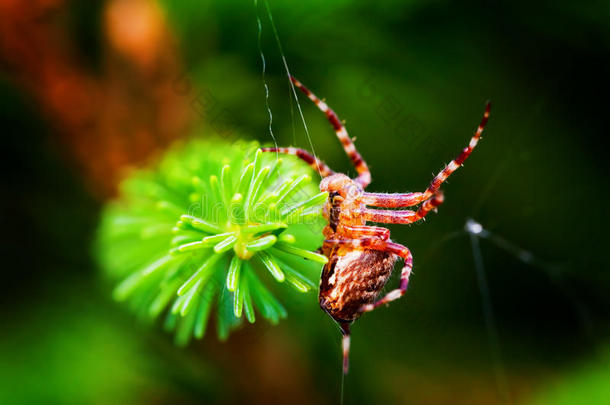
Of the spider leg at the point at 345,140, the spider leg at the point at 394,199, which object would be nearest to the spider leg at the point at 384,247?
the spider leg at the point at 394,199

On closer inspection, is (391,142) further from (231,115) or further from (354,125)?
(231,115)

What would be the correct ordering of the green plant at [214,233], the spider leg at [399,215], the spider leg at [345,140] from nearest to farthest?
the green plant at [214,233], the spider leg at [399,215], the spider leg at [345,140]

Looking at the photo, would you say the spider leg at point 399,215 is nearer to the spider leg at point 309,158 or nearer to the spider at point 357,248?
the spider at point 357,248

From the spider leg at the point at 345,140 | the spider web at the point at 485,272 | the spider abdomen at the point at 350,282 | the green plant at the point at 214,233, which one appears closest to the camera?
the green plant at the point at 214,233

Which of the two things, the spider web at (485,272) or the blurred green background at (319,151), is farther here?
the spider web at (485,272)

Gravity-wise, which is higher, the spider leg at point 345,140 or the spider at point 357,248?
the spider leg at point 345,140

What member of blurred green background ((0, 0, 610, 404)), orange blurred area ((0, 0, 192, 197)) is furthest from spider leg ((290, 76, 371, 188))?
orange blurred area ((0, 0, 192, 197))

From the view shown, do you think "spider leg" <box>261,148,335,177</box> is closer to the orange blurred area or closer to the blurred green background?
the blurred green background

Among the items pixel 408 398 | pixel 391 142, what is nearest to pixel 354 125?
pixel 391 142
